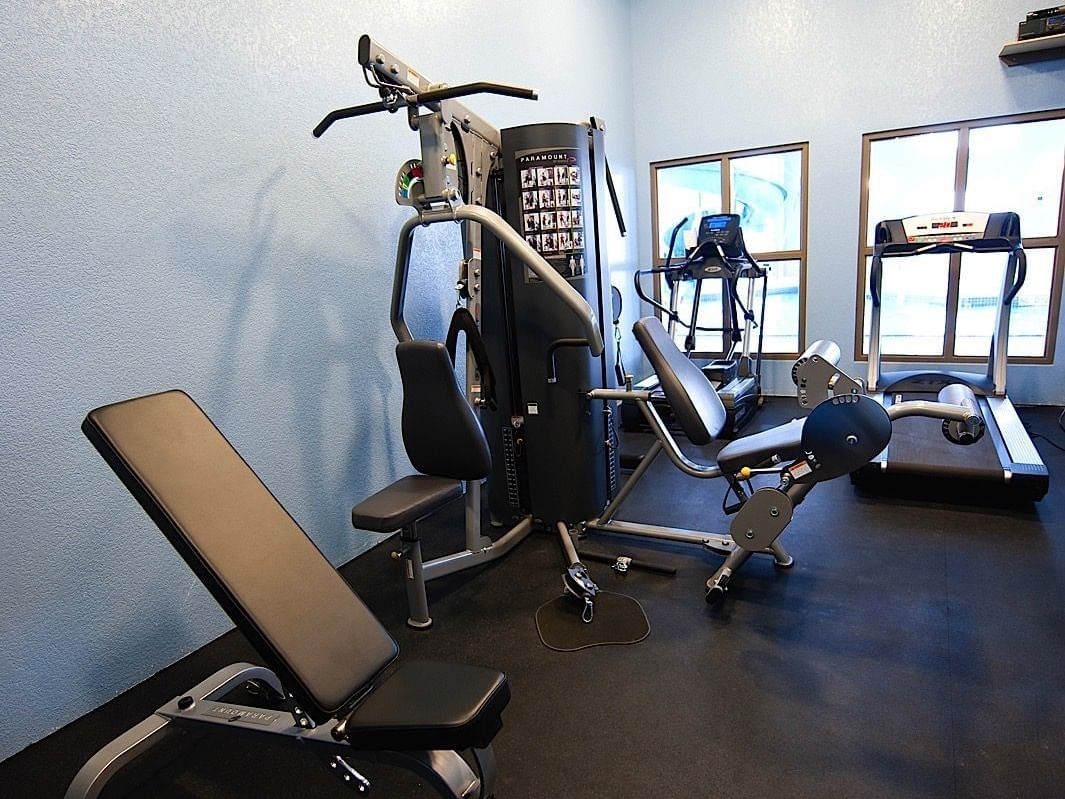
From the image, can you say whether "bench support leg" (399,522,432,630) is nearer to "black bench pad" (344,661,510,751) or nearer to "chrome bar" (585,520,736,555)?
"chrome bar" (585,520,736,555)

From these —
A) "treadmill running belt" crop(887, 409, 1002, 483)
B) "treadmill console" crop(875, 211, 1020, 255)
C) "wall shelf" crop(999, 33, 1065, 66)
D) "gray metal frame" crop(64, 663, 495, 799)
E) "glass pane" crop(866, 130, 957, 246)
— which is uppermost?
"wall shelf" crop(999, 33, 1065, 66)

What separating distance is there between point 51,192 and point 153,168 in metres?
0.32

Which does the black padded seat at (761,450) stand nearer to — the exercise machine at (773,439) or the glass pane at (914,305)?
the exercise machine at (773,439)

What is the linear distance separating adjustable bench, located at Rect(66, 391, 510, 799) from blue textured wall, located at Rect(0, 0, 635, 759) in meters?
0.71

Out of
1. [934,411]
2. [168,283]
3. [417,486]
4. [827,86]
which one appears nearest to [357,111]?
[168,283]

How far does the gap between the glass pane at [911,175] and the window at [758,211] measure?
520 mm

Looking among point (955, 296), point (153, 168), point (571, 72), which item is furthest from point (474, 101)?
point (955, 296)

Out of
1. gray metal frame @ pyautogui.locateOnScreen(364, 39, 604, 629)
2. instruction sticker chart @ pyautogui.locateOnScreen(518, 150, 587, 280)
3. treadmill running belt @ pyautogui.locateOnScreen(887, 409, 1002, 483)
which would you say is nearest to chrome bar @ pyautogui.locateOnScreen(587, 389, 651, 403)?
gray metal frame @ pyautogui.locateOnScreen(364, 39, 604, 629)

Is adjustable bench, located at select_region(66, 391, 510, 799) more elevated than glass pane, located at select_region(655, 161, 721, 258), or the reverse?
glass pane, located at select_region(655, 161, 721, 258)

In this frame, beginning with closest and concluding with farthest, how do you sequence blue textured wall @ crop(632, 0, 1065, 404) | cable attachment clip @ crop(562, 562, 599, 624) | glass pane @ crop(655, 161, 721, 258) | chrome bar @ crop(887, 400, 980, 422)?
chrome bar @ crop(887, 400, 980, 422), cable attachment clip @ crop(562, 562, 599, 624), blue textured wall @ crop(632, 0, 1065, 404), glass pane @ crop(655, 161, 721, 258)

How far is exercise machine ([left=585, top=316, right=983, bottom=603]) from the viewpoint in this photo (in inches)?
74.6

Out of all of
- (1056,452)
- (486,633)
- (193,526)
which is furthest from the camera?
(1056,452)

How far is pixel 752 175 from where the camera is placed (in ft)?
17.5

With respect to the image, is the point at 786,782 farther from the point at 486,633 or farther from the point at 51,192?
the point at 51,192
